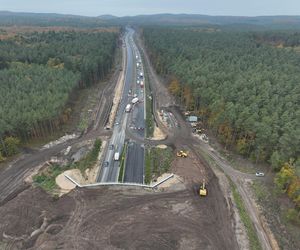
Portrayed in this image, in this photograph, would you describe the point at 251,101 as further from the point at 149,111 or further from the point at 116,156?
the point at 116,156

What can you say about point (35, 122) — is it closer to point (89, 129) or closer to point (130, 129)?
point (89, 129)

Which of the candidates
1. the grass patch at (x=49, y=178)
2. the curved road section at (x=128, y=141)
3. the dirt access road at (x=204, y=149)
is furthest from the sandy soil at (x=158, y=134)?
the grass patch at (x=49, y=178)

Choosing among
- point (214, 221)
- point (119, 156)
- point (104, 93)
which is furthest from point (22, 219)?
point (104, 93)

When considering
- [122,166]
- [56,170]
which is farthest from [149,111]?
[56,170]

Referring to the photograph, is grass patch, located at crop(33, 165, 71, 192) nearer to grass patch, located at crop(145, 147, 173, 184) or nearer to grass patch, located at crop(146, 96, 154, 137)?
grass patch, located at crop(145, 147, 173, 184)

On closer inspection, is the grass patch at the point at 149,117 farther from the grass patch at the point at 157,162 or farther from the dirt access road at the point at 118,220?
the dirt access road at the point at 118,220
